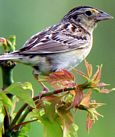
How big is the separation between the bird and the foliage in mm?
879

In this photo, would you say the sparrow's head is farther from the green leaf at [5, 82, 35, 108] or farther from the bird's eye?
the green leaf at [5, 82, 35, 108]

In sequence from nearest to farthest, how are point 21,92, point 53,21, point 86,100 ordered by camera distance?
point 21,92, point 86,100, point 53,21

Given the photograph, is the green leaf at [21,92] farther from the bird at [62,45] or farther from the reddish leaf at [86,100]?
the bird at [62,45]

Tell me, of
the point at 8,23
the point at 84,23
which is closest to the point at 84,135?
the point at 84,23

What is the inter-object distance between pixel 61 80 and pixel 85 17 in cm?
294

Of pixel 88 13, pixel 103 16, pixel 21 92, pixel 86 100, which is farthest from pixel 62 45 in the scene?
pixel 21 92

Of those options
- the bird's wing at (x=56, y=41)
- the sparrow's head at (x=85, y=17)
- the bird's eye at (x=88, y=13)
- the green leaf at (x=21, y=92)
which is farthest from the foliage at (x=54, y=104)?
the bird's eye at (x=88, y=13)

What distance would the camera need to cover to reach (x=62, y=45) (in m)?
4.43

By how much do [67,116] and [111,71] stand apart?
503cm

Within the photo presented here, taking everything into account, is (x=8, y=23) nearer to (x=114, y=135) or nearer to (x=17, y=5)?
(x=17, y=5)

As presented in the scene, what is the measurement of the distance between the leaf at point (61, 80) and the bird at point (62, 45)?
2.89 feet

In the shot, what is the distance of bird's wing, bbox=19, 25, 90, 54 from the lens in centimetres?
387

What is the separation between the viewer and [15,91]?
2.18 m

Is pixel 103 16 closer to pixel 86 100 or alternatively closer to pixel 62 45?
pixel 62 45
